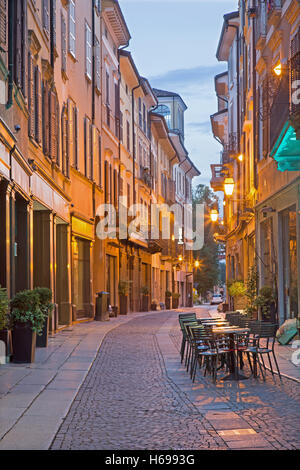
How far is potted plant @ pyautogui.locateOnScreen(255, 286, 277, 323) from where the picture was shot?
21.0 metres

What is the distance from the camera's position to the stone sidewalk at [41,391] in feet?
24.7

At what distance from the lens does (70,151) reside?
25375 millimetres

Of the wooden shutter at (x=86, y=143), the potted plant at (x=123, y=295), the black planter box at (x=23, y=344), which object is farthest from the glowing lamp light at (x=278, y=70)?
the potted plant at (x=123, y=295)

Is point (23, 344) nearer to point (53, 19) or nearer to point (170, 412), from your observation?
point (170, 412)

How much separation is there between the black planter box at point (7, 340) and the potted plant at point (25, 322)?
0.13 meters

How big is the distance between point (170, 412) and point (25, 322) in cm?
521

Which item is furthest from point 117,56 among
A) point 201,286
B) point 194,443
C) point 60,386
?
point 201,286

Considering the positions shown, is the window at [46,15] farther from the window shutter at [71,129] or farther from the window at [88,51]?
the window at [88,51]

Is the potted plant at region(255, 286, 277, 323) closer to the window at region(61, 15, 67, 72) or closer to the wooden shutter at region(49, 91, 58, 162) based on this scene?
the wooden shutter at region(49, 91, 58, 162)

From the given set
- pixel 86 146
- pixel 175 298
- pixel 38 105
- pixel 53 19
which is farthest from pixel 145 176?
pixel 38 105

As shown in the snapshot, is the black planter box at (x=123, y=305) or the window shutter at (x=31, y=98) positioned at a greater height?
the window shutter at (x=31, y=98)

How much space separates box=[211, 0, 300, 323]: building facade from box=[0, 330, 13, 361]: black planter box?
6177mm

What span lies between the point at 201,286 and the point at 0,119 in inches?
2538

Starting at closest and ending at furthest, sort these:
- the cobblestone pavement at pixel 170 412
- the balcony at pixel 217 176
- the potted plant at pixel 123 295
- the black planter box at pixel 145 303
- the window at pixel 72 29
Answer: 1. the cobblestone pavement at pixel 170 412
2. the window at pixel 72 29
3. the potted plant at pixel 123 295
4. the balcony at pixel 217 176
5. the black planter box at pixel 145 303
